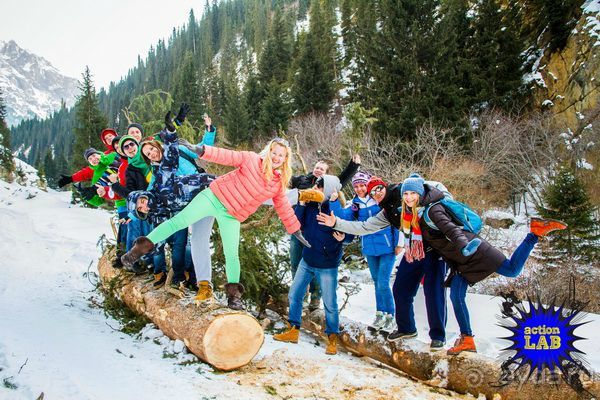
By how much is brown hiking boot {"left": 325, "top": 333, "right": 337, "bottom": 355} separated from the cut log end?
44.4 inches

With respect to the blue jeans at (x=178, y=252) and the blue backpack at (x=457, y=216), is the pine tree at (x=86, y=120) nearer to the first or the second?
the blue jeans at (x=178, y=252)

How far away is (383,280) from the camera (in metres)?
4.47

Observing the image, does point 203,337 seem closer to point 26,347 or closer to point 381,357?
point 26,347

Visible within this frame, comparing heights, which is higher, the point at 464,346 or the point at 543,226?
the point at 543,226

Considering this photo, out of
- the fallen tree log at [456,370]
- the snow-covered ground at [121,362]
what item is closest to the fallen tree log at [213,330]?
the snow-covered ground at [121,362]

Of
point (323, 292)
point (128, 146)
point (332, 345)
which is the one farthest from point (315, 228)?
point (128, 146)

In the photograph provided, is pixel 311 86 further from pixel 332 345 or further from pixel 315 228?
pixel 332 345

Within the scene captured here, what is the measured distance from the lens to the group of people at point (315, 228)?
3381mm

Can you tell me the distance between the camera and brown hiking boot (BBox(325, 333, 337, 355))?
400 centimetres

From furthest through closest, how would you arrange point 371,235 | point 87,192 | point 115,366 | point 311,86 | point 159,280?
point 311,86 → point 87,192 → point 371,235 → point 159,280 → point 115,366

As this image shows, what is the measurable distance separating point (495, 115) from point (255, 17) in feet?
229

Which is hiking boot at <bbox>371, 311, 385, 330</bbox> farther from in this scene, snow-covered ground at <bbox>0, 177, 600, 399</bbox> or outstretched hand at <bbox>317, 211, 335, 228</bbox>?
outstretched hand at <bbox>317, 211, 335, 228</bbox>

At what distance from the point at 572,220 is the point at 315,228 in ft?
39.6

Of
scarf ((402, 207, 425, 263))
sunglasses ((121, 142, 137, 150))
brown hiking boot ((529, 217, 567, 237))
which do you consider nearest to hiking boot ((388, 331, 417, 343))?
scarf ((402, 207, 425, 263))
